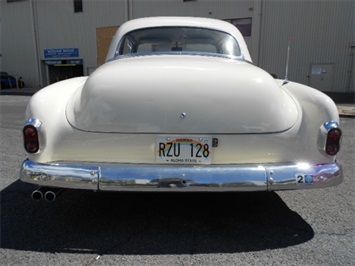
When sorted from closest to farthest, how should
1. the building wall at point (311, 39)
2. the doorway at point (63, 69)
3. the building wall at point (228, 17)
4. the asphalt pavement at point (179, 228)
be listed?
the asphalt pavement at point (179, 228)
the building wall at point (311, 39)
the building wall at point (228, 17)
the doorway at point (63, 69)

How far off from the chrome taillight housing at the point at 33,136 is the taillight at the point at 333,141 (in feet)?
7.38

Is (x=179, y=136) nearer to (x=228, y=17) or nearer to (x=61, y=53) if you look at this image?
(x=228, y=17)

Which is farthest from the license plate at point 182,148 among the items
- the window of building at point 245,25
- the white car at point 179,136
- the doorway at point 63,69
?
the doorway at point 63,69

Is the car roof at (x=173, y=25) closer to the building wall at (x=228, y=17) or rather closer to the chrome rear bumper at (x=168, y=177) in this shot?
the chrome rear bumper at (x=168, y=177)

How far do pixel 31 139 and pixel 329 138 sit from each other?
2.34 meters

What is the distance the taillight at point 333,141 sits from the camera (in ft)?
8.03

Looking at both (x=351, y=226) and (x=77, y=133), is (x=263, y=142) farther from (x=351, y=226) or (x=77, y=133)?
(x=77, y=133)

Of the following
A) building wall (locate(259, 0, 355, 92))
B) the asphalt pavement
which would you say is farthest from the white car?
building wall (locate(259, 0, 355, 92))

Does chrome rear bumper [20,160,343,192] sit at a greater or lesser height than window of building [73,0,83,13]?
lesser

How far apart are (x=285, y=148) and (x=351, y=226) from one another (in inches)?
39.2

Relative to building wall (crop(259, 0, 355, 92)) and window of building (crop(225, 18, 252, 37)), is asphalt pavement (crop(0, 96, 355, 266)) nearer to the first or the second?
building wall (crop(259, 0, 355, 92))

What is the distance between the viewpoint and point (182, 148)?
7.74 ft

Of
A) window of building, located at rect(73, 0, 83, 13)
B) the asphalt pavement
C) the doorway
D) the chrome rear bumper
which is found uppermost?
window of building, located at rect(73, 0, 83, 13)

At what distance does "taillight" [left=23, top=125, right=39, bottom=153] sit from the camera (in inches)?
93.4
